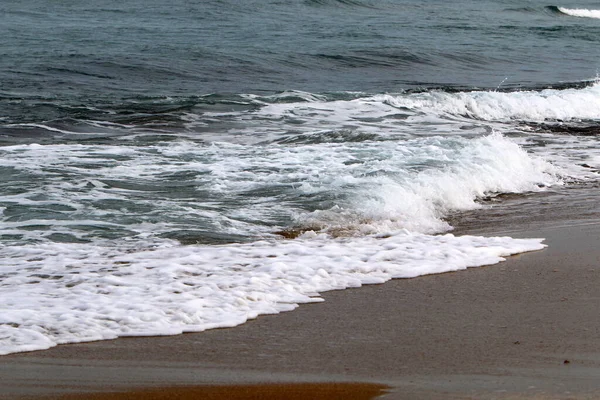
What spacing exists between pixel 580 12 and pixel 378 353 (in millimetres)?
39431

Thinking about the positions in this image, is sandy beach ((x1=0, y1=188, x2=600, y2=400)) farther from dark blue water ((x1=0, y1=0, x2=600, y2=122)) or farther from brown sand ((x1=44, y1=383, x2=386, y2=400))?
dark blue water ((x1=0, y1=0, x2=600, y2=122))

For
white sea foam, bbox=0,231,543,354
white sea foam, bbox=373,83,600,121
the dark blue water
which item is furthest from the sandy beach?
white sea foam, bbox=373,83,600,121

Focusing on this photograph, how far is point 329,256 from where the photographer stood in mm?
5254

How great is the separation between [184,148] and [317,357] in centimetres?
595

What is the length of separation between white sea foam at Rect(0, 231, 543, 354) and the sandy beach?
0.53ft

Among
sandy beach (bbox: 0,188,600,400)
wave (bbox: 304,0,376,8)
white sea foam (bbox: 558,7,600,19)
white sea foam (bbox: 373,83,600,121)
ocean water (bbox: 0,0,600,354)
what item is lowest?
white sea foam (bbox: 373,83,600,121)

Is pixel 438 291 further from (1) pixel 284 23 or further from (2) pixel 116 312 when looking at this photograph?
(1) pixel 284 23

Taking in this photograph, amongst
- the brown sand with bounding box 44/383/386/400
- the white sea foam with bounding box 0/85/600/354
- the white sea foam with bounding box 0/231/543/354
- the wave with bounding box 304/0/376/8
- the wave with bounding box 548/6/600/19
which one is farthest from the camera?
the wave with bounding box 548/6/600/19

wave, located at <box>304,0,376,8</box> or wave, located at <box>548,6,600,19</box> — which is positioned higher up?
wave, located at <box>304,0,376,8</box>

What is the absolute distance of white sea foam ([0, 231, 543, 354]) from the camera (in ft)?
13.2

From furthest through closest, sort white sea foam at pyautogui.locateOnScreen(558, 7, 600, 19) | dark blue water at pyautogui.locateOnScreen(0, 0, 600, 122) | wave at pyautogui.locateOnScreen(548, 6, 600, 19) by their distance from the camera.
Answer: white sea foam at pyautogui.locateOnScreen(558, 7, 600, 19) < wave at pyautogui.locateOnScreen(548, 6, 600, 19) < dark blue water at pyautogui.locateOnScreen(0, 0, 600, 122)

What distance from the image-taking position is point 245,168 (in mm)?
8102

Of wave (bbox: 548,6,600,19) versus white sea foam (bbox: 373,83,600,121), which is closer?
Answer: white sea foam (bbox: 373,83,600,121)

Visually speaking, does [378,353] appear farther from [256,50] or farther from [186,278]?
[256,50]
